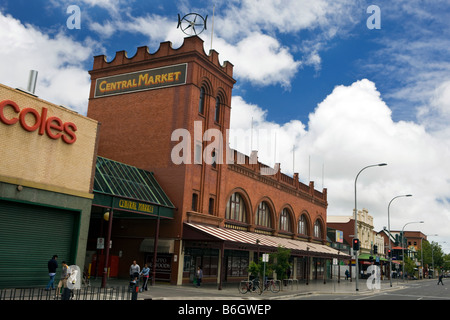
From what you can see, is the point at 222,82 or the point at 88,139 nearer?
the point at 88,139

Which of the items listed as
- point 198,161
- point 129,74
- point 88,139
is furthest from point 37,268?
point 129,74

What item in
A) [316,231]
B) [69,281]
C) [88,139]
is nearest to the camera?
[69,281]

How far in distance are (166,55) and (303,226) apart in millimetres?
30915

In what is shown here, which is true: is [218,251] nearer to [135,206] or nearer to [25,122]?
[135,206]

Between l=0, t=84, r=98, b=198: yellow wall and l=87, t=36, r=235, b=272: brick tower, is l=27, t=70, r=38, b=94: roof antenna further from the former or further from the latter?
l=87, t=36, r=235, b=272: brick tower

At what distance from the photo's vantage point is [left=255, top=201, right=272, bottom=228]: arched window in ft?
144

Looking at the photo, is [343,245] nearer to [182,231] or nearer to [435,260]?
[182,231]

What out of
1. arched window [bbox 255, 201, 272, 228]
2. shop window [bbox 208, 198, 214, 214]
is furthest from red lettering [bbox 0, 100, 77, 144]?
arched window [bbox 255, 201, 272, 228]

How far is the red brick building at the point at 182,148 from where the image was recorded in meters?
32.0

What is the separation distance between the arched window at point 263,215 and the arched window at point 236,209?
9.69ft

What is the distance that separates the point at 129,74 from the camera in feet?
118

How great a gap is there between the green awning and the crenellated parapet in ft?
31.4

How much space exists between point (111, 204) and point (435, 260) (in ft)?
389

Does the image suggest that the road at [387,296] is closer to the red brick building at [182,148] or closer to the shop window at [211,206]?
the red brick building at [182,148]
